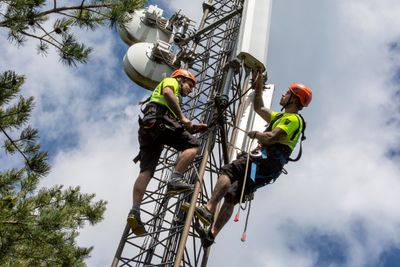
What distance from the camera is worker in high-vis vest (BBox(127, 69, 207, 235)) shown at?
646 cm

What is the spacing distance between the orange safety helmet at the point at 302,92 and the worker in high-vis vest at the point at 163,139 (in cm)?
123

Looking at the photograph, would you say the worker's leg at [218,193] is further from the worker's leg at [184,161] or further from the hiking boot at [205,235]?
the worker's leg at [184,161]

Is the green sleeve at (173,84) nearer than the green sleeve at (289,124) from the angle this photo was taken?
No

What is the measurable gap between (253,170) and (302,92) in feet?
3.76

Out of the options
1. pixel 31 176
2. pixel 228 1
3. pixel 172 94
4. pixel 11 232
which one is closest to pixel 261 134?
pixel 172 94

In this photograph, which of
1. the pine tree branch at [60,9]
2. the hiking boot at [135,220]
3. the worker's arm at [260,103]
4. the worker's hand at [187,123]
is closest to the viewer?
the pine tree branch at [60,9]

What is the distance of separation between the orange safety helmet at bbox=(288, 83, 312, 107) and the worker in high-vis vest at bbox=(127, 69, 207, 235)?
123 centimetres

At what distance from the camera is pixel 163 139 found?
6672 mm

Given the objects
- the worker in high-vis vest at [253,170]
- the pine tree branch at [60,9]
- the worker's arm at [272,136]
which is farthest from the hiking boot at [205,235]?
the pine tree branch at [60,9]

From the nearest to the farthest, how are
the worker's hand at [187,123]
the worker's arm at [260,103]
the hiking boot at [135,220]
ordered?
the hiking boot at [135,220] → the worker's hand at [187,123] → the worker's arm at [260,103]

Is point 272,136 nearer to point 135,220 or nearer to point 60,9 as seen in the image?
point 135,220

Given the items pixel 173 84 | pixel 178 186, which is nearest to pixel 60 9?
pixel 173 84

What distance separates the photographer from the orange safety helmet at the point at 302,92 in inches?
263

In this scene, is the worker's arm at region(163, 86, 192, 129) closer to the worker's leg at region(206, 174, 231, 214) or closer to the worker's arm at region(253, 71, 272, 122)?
the worker's leg at region(206, 174, 231, 214)
